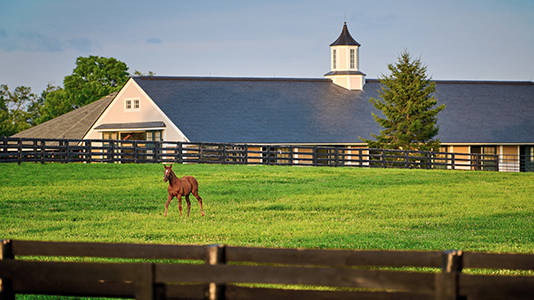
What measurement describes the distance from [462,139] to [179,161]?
2026 cm

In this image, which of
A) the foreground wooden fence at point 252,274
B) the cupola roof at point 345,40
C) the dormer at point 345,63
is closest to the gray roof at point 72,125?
the dormer at point 345,63

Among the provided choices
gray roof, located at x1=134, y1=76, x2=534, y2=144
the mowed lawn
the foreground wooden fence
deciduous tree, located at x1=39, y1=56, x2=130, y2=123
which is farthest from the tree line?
the foreground wooden fence

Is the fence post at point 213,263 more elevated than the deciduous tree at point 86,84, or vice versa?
the deciduous tree at point 86,84

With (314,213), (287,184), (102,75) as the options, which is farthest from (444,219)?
(102,75)

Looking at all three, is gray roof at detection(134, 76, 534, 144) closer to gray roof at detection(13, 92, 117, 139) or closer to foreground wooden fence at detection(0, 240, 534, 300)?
gray roof at detection(13, 92, 117, 139)

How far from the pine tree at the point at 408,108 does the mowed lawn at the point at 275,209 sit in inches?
329

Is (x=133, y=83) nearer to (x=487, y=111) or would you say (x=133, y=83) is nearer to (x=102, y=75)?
(x=102, y=75)

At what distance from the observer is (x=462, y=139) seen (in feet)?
130

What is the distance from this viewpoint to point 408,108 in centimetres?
3441

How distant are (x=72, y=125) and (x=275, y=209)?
31.5 meters

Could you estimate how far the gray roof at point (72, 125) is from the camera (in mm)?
42281

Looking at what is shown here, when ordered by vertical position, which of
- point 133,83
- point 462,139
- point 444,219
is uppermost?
point 133,83

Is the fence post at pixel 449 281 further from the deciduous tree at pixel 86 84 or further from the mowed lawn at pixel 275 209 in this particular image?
the deciduous tree at pixel 86 84

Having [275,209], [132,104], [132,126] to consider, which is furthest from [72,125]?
[275,209]
